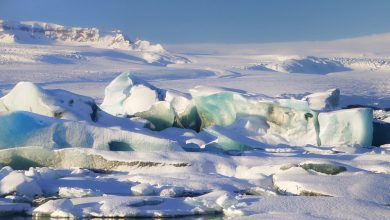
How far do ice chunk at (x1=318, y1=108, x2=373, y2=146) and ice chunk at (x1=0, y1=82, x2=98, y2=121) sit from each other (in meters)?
3.31

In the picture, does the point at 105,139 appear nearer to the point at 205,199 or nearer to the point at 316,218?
the point at 205,199

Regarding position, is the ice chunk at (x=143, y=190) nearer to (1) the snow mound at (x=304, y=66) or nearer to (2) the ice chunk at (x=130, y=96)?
(2) the ice chunk at (x=130, y=96)

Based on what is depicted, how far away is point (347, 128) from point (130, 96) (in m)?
4.14

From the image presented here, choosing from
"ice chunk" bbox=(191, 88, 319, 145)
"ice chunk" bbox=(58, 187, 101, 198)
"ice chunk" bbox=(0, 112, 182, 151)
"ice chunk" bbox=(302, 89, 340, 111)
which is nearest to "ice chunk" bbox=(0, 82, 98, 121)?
"ice chunk" bbox=(0, 112, 182, 151)

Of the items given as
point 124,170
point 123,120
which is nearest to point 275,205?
point 124,170

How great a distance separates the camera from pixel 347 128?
9.03 meters

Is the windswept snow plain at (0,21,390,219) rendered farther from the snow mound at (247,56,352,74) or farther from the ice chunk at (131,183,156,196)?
the snow mound at (247,56,352,74)

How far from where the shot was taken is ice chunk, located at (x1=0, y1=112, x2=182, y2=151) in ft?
24.3

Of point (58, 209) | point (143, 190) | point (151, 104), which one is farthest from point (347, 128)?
point (58, 209)

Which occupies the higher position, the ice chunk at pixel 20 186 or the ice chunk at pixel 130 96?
the ice chunk at pixel 130 96

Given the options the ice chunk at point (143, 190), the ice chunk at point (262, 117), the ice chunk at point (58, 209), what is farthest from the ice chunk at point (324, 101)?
the ice chunk at point (58, 209)

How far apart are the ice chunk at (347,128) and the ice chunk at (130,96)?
122 inches

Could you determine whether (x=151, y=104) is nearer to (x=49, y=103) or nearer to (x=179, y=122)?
(x=179, y=122)

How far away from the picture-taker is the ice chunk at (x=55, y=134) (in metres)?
7.41
